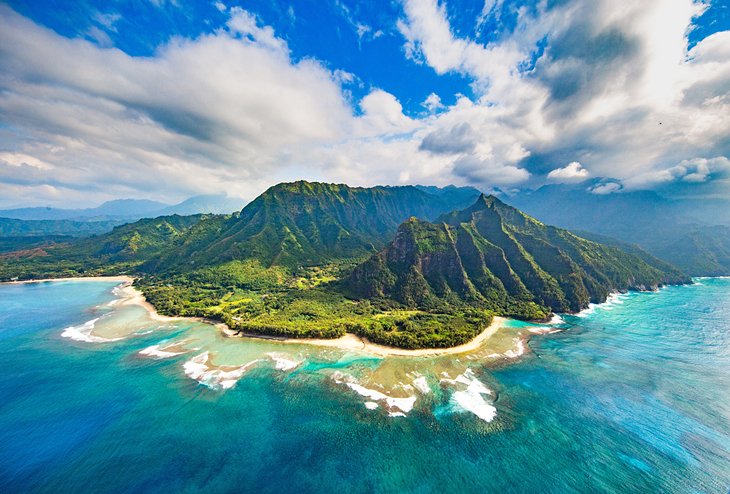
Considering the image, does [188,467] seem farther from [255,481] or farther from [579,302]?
[579,302]

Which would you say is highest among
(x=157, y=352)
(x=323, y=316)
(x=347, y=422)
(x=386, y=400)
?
(x=323, y=316)

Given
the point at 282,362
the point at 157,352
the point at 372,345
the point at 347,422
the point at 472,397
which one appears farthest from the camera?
the point at 372,345

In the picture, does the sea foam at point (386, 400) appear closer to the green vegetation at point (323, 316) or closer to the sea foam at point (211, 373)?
the green vegetation at point (323, 316)

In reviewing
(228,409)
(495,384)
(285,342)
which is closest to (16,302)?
(285,342)

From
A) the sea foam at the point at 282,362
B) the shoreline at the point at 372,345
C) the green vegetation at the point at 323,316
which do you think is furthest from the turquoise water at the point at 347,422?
the green vegetation at the point at 323,316

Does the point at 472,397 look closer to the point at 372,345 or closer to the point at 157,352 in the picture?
the point at 372,345

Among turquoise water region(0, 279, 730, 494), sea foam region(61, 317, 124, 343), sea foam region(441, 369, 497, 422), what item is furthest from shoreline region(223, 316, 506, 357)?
sea foam region(61, 317, 124, 343)

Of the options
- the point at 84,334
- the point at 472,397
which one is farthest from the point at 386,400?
the point at 84,334

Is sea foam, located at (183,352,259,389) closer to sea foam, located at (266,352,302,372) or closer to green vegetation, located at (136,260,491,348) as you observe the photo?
sea foam, located at (266,352,302,372)
